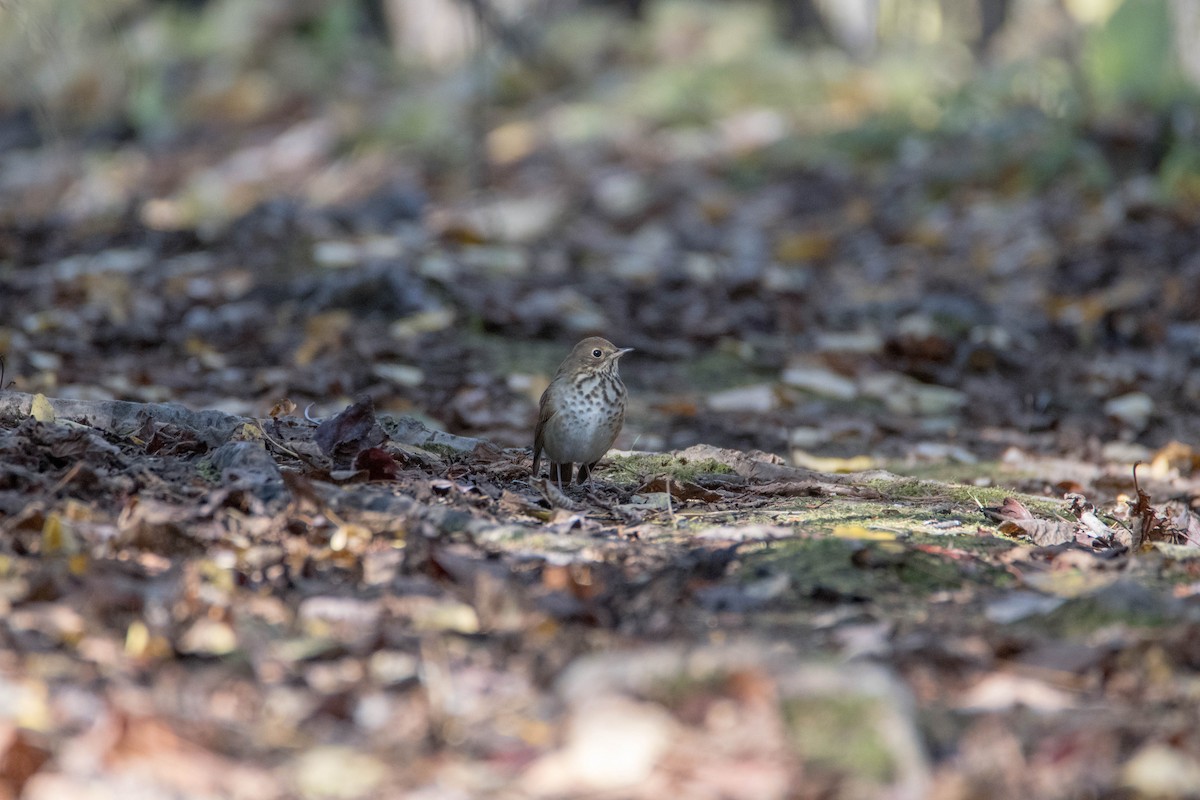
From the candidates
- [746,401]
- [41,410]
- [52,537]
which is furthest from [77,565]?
[746,401]

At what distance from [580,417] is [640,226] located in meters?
7.46

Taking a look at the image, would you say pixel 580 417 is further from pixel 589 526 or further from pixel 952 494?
pixel 952 494

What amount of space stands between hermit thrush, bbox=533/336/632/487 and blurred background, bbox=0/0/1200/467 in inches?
48.2

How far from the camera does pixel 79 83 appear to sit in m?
16.8

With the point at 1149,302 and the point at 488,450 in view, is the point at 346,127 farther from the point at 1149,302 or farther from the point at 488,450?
the point at 488,450

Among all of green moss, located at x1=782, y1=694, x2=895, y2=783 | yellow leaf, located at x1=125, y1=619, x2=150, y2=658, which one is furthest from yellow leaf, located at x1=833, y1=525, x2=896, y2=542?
yellow leaf, located at x1=125, y1=619, x2=150, y2=658

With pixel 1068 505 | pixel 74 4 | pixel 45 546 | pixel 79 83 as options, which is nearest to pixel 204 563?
pixel 45 546

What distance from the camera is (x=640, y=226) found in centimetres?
1195

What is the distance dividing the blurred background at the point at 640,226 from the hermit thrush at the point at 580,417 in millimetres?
1225

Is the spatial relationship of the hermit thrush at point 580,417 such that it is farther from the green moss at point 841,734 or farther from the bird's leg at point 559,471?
the green moss at point 841,734

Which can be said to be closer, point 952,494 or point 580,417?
point 952,494

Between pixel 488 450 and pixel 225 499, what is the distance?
1.46 meters

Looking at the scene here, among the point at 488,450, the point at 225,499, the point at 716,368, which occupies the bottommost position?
the point at 716,368

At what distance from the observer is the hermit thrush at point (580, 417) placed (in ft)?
15.4
